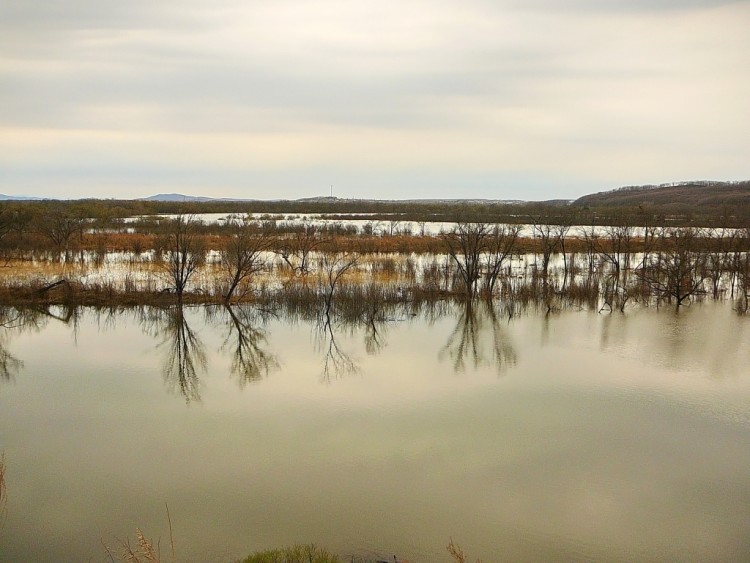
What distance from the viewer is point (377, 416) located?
10.5 m

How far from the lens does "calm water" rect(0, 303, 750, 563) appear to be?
7.05m

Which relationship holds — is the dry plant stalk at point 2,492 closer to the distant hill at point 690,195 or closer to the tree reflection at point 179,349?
the tree reflection at point 179,349

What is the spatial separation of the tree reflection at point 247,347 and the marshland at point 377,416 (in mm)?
88

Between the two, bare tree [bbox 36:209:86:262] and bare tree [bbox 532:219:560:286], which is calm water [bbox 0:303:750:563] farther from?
bare tree [bbox 36:209:86:262]

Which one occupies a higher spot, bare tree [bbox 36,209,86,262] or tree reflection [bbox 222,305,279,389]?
bare tree [bbox 36,209,86,262]

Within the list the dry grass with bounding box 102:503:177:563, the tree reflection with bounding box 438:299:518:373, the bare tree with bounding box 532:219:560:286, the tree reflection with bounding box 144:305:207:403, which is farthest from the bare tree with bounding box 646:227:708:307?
the dry grass with bounding box 102:503:177:563

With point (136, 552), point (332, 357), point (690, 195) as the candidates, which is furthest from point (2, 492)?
point (690, 195)

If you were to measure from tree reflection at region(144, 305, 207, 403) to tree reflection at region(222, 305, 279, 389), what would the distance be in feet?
2.37

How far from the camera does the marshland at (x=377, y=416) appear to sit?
23.5 feet

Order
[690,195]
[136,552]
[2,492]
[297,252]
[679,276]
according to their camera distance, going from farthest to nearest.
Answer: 1. [690,195]
2. [297,252]
3. [679,276]
4. [2,492]
5. [136,552]

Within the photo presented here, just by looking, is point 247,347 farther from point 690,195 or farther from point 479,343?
point 690,195

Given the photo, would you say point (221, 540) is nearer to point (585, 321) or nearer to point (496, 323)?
point (496, 323)

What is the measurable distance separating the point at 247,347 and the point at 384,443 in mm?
6710

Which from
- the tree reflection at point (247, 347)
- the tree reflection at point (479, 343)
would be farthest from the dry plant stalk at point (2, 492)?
the tree reflection at point (479, 343)
